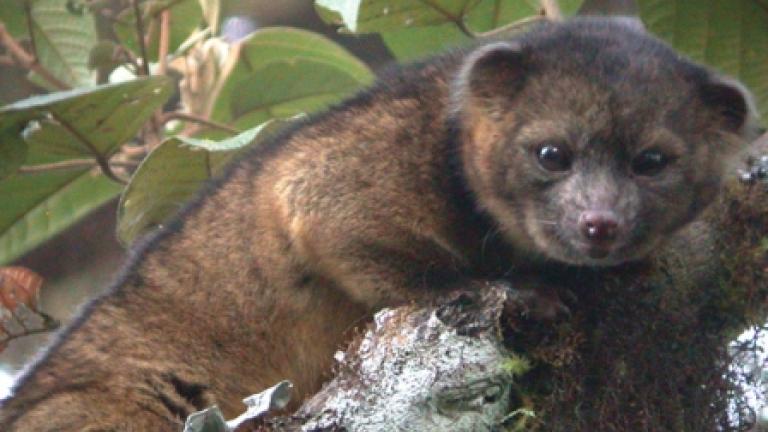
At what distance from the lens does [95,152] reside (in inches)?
215

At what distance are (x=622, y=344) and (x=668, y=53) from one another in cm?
104

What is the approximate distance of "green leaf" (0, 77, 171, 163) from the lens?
199 inches

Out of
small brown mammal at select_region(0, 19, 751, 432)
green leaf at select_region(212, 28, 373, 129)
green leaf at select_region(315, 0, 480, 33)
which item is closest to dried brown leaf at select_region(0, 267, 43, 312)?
small brown mammal at select_region(0, 19, 751, 432)

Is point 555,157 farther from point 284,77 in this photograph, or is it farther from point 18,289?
point 18,289

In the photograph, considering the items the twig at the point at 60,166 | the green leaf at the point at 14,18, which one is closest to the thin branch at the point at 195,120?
the twig at the point at 60,166

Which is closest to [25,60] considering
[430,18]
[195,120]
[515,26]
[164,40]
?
[164,40]

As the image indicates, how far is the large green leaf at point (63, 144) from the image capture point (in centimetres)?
509

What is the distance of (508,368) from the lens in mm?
3945

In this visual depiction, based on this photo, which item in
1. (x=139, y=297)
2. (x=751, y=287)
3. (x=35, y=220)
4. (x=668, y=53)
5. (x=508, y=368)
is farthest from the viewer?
(x=35, y=220)

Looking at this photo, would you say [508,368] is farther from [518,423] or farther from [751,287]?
[751,287]

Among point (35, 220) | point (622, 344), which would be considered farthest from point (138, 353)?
point (622, 344)

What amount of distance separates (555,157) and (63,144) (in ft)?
6.42

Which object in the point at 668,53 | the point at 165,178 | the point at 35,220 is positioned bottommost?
the point at 35,220

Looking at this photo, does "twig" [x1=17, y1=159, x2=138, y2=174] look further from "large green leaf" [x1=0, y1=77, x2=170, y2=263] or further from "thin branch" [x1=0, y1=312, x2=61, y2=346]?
"thin branch" [x1=0, y1=312, x2=61, y2=346]
